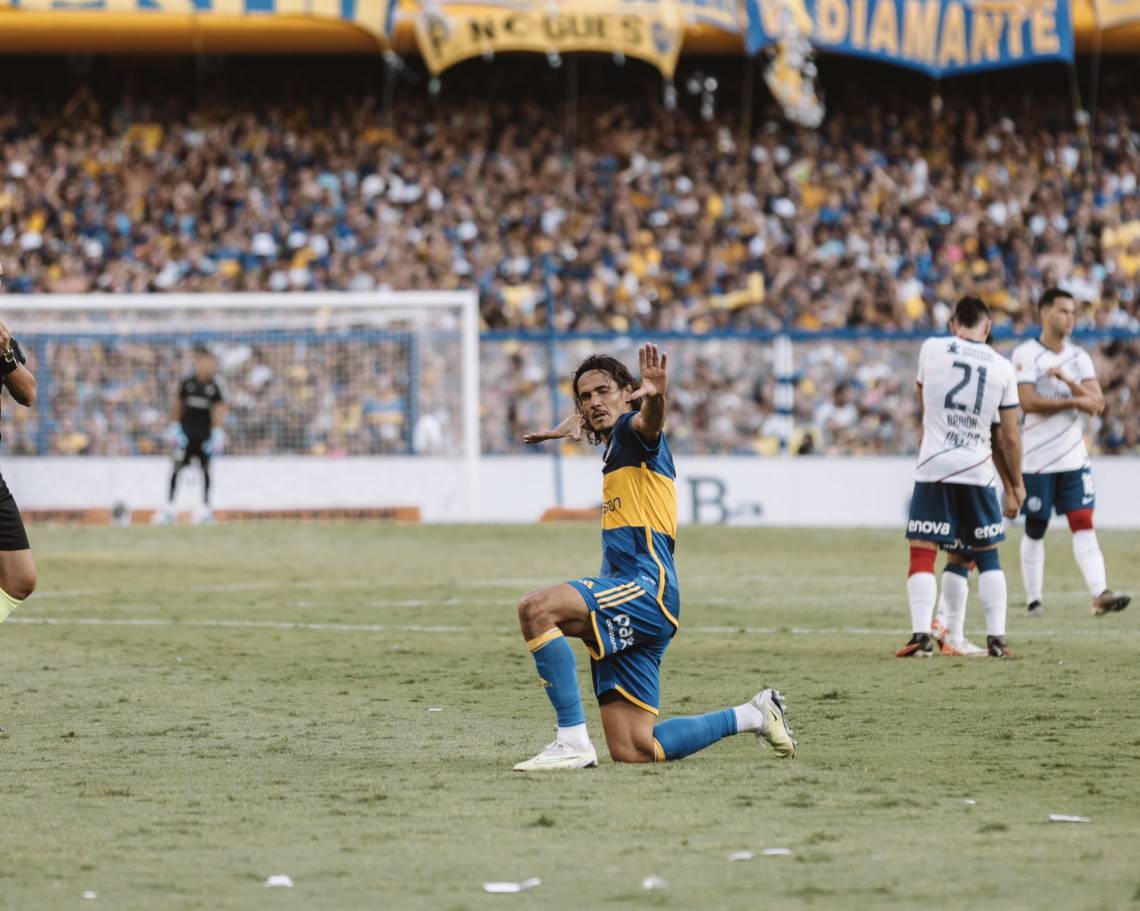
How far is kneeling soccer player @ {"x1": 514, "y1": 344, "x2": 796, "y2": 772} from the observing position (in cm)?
661

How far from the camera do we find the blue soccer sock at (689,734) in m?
6.74

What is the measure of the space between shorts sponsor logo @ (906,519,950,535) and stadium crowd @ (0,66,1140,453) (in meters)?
14.2

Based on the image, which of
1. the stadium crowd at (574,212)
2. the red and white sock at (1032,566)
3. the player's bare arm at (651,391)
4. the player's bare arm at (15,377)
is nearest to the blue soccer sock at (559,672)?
the player's bare arm at (651,391)

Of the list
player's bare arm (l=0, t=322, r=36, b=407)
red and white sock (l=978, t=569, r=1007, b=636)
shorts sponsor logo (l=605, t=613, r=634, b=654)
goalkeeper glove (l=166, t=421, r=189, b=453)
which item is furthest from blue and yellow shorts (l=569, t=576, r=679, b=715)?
goalkeeper glove (l=166, t=421, r=189, b=453)

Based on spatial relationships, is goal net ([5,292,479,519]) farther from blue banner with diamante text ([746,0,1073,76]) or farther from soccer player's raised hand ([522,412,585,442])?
soccer player's raised hand ([522,412,585,442])

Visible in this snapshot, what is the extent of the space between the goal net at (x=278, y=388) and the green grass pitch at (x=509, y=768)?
9.34 meters

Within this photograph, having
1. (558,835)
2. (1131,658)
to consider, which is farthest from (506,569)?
(558,835)

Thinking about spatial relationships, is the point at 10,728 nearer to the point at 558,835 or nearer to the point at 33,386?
the point at 33,386

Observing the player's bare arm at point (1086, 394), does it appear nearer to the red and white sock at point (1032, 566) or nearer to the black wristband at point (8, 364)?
the red and white sock at point (1032, 566)

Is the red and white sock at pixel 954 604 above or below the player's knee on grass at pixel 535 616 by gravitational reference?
below

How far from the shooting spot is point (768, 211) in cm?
2966

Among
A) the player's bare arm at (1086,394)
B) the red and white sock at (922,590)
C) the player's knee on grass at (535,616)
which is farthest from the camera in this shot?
the player's bare arm at (1086,394)

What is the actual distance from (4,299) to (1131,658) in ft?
55.1

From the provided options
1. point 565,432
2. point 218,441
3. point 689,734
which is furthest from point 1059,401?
point 218,441
